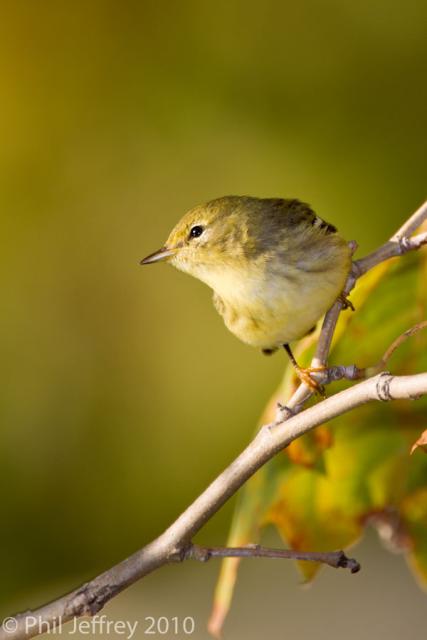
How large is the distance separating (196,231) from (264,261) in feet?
0.52

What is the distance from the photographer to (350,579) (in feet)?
8.16

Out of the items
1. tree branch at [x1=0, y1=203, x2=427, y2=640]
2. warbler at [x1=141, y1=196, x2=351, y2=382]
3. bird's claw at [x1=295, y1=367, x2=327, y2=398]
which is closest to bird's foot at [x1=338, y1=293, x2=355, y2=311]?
warbler at [x1=141, y1=196, x2=351, y2=382]

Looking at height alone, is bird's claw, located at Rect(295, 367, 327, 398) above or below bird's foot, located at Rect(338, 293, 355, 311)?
below

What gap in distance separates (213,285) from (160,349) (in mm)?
919

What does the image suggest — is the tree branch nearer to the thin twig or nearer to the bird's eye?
the thin twig

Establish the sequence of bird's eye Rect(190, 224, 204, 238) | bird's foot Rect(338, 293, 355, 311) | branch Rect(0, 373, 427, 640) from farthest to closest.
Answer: bird's eye Rect(190, 224, 204, 238) < bird's foot Rect(338, 293, 355, 311) < branch Rect(0, 373, 427, 640)

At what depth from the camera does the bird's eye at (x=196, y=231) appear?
4.92ft

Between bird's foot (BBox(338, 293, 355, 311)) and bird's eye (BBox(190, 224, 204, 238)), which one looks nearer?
bird's foot (BBox(338, 293, 355, 311))

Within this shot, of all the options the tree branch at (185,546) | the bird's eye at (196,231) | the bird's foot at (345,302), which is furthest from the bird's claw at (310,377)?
the bird's eye at (196,231)

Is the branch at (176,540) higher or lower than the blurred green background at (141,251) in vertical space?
lower

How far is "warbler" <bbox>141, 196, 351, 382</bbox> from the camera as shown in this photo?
4.32ft

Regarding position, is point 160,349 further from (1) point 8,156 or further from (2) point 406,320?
(2) point 406,320

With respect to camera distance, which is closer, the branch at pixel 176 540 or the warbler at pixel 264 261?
the branch at pixel 176 540

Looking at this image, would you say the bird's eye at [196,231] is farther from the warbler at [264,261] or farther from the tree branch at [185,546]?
the tree branch at [185,546]
